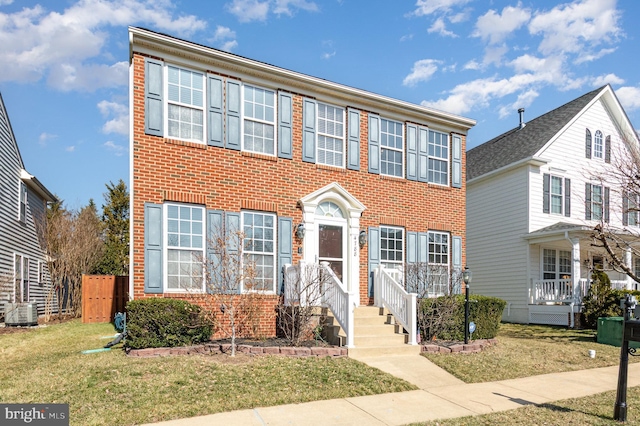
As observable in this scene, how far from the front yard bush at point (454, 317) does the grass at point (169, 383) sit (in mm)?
2834

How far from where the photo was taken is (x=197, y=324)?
9195 mm

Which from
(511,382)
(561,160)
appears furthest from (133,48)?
(561,160)

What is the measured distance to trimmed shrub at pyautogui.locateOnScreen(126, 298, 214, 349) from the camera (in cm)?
870

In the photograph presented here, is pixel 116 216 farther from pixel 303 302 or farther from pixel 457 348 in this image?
pixel 457 348

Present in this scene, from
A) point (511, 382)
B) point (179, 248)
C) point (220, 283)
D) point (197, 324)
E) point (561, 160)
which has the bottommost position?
point (511, 382)

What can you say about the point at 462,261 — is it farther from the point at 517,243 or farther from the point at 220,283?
the point at 220,283

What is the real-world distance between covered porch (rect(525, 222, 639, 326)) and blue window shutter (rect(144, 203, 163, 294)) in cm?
1275

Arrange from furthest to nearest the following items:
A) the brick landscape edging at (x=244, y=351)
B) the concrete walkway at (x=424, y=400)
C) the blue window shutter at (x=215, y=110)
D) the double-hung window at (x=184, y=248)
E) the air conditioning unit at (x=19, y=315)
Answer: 1. the air conditioning unit at (x=19, y=315)
2. the blue window shutter at (x=215, y=110)
3. the double-hung window at (x=184, y=248)
4. the brick landscape edging at (x=244, y=351)
5. the concrete walkway at (x=424, y=400)

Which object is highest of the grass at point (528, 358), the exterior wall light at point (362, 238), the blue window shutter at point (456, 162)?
the blue window shutter at point (456, 162)

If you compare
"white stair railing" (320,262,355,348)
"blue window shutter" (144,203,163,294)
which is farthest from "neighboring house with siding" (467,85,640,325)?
"blue window shutter" (144,203,163,294)

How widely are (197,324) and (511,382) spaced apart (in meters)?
5.77

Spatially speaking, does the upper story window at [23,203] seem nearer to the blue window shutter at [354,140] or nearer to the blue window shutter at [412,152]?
the blue window shutter at [354,140]

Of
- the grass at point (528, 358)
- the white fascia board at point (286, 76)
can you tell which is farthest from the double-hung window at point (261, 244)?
the grass at point (528, 358)

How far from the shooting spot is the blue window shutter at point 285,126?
37.5 feet
